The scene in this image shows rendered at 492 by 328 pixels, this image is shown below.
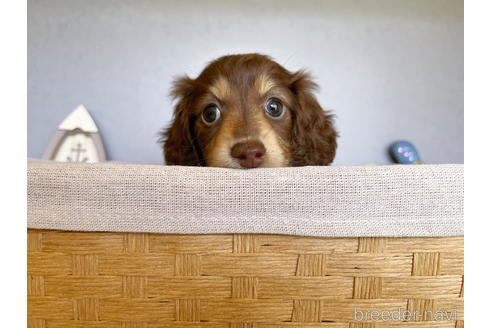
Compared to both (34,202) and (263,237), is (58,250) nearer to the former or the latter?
(34,202)

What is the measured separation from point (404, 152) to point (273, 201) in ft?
8.90

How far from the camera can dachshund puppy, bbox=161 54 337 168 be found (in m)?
1.30

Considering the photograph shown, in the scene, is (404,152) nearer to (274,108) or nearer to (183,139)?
(274,108)

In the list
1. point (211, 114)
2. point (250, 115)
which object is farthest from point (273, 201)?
point (211, 114)

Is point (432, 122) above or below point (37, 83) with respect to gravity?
below

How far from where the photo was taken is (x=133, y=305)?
0.75m

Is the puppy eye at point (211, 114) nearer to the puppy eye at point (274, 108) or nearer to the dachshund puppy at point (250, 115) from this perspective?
the dachshund puppy at point (250, 115)

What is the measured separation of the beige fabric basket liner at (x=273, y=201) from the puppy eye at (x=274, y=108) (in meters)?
0.76

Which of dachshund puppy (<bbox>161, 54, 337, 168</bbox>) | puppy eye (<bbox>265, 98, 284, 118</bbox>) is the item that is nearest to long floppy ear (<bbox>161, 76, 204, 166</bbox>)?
dachshund puppy (<bbox>161, 54, 337, 168</bbox>)

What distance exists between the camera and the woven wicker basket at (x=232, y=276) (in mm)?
744

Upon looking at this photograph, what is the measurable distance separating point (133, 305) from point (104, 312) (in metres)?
0.06

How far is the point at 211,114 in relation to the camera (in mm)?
1448
